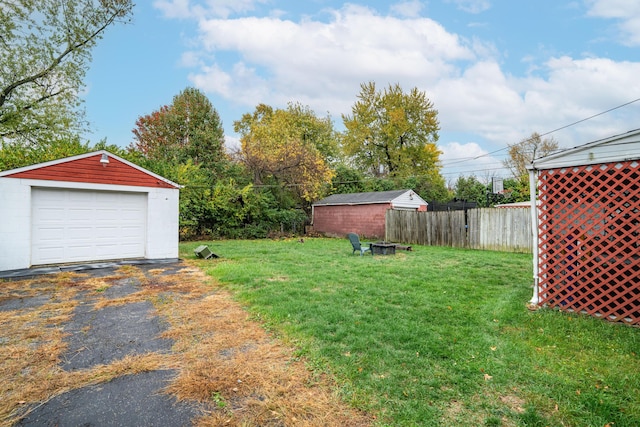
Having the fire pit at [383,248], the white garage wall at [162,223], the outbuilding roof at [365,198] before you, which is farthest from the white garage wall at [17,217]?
the outbuilding roof at [365,198]

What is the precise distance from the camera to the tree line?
11.0 m

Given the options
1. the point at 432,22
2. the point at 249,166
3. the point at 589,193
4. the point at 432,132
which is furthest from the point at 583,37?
the point at 432,132

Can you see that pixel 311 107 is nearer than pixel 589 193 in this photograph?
No

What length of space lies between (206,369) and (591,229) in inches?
209

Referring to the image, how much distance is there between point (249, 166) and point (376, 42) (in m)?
9.89

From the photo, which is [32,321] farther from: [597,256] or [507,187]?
[507,187]

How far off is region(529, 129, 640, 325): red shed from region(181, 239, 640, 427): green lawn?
37cm

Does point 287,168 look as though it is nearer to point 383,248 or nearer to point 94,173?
point 383,248

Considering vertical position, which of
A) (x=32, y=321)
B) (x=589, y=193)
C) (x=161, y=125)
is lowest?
(x=32, y=321)

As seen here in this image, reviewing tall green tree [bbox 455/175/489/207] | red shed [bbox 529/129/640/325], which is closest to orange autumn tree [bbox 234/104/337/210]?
tall green tree [bbox 455/175/489/207]

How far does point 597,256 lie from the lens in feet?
15.0

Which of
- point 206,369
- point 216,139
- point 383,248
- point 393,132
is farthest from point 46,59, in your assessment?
point 393,132

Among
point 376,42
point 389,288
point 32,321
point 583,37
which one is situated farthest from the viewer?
point 376,42

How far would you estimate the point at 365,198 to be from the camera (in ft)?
60.8
